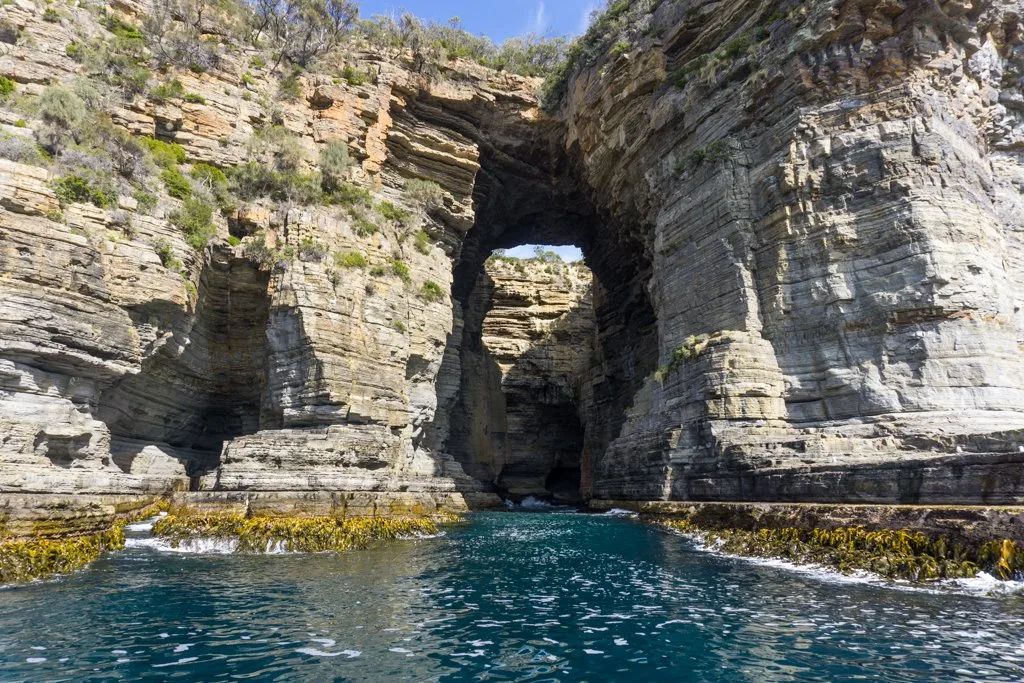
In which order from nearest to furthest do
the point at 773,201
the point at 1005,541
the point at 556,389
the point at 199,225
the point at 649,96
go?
1. the point at 1005,541
2. the point at 199,225
3. the point at 773,201
4. the point at 649,96
5. the point at 556,389

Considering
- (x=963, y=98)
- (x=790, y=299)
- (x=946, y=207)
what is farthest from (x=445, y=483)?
(x=963, y=98)

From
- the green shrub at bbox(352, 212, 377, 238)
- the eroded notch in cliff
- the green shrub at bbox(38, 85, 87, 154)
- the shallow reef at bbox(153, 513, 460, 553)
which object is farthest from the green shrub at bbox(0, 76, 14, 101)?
the shallow reef at bbox(153, 513, 460, 553)

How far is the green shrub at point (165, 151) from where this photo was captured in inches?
885

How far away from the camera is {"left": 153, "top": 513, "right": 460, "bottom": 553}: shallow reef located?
1502 centimetres

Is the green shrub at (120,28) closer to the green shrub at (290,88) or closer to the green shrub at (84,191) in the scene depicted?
the green shrub at (290,88)

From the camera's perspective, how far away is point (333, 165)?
26.7 metres

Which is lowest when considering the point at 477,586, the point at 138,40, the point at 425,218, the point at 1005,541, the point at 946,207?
the point at 477,586

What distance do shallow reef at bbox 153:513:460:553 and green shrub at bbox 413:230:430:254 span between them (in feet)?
50.5

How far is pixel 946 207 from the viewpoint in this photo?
19.5 metres

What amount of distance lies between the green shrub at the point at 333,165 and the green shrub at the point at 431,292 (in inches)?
233

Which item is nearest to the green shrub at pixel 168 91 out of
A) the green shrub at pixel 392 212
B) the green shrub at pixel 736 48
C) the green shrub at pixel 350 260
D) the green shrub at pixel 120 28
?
the green shrub at pixel 120 28

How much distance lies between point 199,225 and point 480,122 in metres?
19.4

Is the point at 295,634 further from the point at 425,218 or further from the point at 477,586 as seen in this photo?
the point at 425,218

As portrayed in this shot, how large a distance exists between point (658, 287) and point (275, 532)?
21.0 metres
